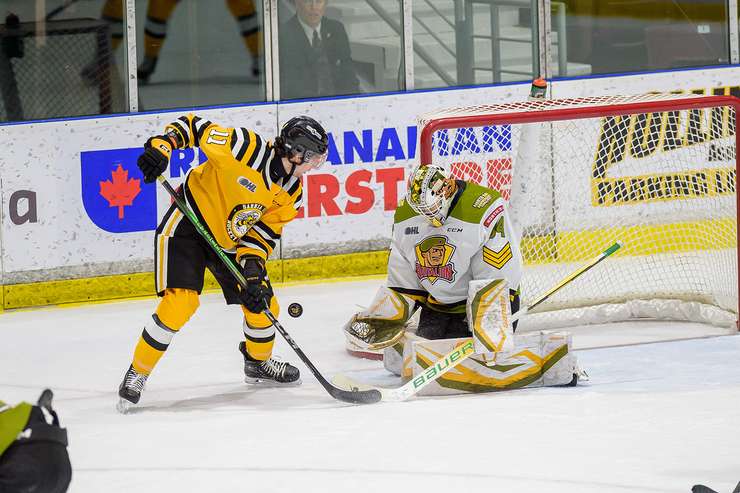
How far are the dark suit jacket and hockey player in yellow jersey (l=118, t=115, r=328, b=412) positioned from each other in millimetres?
2158

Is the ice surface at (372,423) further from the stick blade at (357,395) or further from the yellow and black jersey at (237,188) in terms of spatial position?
the yellow and black jersey at (237,188)

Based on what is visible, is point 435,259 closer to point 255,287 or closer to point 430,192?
point 430,192

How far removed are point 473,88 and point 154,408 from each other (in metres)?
3.00

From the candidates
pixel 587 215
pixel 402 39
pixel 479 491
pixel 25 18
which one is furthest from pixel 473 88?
pixel 479 491

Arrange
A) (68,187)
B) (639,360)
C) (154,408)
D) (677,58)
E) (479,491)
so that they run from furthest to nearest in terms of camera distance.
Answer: (677,58), (68,187), (639,360), (154,408), (479,491)

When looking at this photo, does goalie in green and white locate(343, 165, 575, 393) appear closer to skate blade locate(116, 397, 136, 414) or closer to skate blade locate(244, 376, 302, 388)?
skate blade locate(244, 376, 302, 388)

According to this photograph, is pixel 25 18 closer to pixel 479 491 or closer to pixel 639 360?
pixel 639 360

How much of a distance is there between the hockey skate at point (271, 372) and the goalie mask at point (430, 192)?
737 millimetres

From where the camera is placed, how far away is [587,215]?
6.29m

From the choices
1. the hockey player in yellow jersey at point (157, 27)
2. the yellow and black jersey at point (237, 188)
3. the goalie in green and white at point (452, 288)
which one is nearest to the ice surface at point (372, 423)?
the goalie in green and white at point (452, 288)

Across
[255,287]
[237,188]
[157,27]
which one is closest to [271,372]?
[255,287]

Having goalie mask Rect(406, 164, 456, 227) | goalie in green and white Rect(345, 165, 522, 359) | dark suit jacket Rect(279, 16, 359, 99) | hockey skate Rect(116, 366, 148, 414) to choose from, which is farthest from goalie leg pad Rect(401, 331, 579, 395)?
dark suit jacket Rect(279, 16, 359, 99)

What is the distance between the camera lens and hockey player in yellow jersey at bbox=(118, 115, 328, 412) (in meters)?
4.64

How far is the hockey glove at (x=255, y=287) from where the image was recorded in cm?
471
